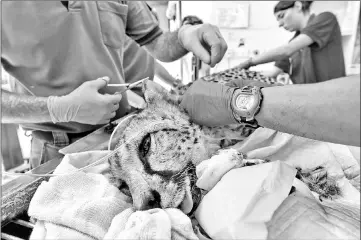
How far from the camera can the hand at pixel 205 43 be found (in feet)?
3.68

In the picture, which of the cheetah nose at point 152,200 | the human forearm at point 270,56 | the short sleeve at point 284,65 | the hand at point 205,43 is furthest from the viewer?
the short sleeve at point 284,65

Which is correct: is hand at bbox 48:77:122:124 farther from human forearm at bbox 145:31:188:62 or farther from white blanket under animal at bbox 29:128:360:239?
human forearm at bbox 145:31:188:62

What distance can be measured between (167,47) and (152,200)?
3.23 ft

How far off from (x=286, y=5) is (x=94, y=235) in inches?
105

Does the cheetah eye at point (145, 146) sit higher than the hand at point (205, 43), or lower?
lower

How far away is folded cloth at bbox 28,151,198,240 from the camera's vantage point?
533mm

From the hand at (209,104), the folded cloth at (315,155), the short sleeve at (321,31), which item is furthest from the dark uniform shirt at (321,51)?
the hand at (209,104)

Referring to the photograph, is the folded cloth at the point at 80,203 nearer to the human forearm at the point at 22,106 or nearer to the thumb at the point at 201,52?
the human forearm at the point at 22,106

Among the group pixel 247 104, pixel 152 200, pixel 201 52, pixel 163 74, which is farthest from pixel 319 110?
pixel 163 74

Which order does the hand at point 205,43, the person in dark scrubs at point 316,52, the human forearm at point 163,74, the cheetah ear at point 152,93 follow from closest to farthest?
the cheetah ear at point 152,93 → the hand at point 205,43 → the human forearm at point 163,74 → the person in dark scrubs at point 316,52

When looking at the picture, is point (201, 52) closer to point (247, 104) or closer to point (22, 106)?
point (247, 104)

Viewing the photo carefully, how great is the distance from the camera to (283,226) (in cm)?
54

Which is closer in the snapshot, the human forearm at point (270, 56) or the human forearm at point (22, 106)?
the human forearm at point (22, 106)

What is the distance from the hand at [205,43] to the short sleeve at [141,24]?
29 centimetres
